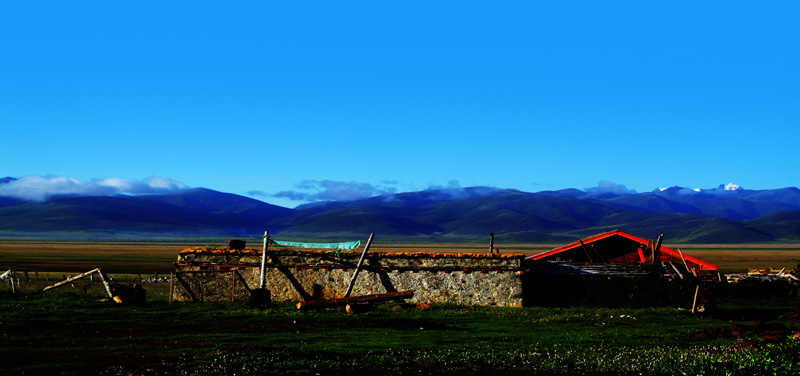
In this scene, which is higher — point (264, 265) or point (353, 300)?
point (264, 265)

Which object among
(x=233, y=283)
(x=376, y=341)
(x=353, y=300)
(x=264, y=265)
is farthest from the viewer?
(x=233, y=283)

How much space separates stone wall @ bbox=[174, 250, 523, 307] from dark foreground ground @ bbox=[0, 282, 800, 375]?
145 cm

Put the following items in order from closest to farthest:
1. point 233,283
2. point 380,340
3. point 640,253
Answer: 1. point 380,340
2. point 233,283
3. point 640,253

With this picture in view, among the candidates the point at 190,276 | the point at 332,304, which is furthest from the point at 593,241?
the point at 190,276

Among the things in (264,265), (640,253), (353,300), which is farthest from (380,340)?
(640,253)

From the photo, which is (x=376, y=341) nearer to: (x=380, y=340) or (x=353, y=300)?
(x=380, y=340)

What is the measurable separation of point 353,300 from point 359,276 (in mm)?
3229

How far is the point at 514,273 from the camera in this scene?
99.8 feet

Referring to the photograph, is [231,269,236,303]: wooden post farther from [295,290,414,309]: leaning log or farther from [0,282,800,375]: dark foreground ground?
[295,290,414,309]: leaning log

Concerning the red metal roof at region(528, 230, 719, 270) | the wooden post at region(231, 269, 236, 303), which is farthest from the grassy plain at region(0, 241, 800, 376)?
the red metal roof at region(528, 230, 719, 270)

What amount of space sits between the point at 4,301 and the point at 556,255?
2392cm

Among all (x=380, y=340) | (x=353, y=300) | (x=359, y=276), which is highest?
(x=359, y=276)

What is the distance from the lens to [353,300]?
91.8 feet

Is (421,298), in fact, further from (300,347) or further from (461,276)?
(300,347)
